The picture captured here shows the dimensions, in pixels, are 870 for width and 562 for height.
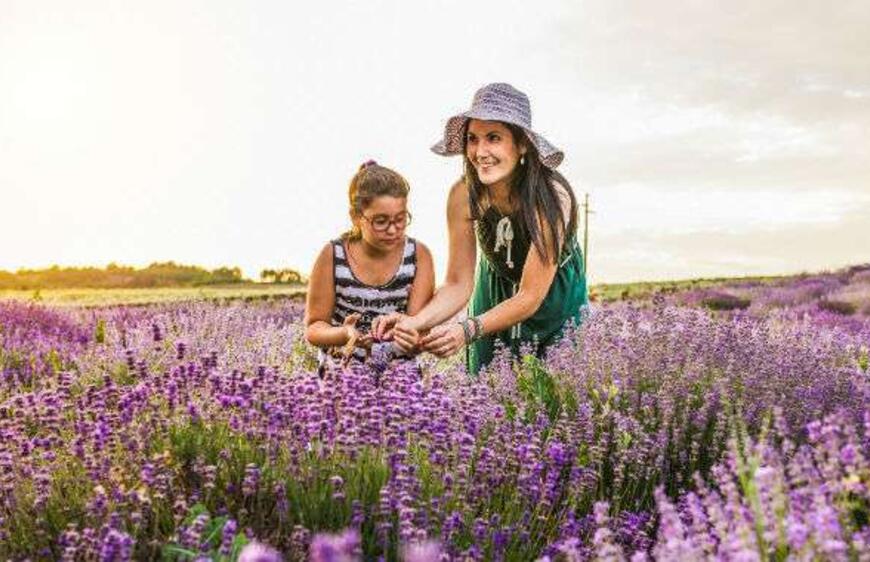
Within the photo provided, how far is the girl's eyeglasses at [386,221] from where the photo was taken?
14.5 ft

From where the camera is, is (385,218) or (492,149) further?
(492,149)

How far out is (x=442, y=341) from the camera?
4.16 m

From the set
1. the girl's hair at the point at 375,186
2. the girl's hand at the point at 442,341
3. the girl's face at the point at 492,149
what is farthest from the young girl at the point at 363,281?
the girl's hand at the point at 442,341

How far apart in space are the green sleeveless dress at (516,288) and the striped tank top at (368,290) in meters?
0.70

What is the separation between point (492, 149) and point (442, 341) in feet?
3.67

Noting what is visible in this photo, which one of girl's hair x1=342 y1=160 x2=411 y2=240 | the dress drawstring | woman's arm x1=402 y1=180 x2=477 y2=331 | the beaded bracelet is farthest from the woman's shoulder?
the beaded bracelet

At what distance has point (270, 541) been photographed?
8.32 feet

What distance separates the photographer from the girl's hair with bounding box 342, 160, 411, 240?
4355mm

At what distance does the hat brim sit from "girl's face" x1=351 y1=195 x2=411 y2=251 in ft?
2.00

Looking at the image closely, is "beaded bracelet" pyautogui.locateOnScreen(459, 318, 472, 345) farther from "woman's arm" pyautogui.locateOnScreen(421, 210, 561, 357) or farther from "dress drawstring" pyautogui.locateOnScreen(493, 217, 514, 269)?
"dress drawstring" pyautogui.locateOnScreen(493, 217, 514, 269)

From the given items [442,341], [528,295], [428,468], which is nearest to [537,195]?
[528,295]

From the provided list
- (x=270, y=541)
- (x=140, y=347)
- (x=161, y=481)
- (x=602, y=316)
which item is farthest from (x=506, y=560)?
(x=140, y=347)

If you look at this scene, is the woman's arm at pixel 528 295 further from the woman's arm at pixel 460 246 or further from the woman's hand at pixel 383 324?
the woman's hand at pixel 383 324

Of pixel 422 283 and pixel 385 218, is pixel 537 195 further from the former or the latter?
pixel 385 218
